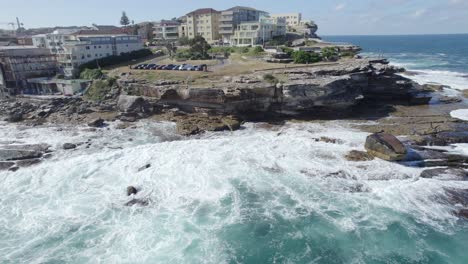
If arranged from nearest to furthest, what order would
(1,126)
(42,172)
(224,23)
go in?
(42,172) → (1,126) → (224,23)

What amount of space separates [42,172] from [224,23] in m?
84.1

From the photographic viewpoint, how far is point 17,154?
35875mm

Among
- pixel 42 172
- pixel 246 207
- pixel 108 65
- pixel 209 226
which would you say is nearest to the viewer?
pixel 209 226

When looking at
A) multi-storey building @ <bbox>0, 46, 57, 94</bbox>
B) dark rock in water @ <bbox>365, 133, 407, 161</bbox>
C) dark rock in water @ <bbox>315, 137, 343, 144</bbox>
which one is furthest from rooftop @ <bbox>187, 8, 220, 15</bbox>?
dark rock in water @ <bbox>365, 133, 407, 161</bbox>

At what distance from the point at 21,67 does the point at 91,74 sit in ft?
48.0

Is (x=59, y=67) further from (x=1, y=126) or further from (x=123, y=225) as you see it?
(x=123, y=225)

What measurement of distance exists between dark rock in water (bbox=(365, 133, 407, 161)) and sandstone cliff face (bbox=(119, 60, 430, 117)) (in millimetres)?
13406

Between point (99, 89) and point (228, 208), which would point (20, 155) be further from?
point (228, 208)

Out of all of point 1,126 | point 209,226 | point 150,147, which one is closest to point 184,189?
point 209,226

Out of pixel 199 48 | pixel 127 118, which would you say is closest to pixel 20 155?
pixel 127 118

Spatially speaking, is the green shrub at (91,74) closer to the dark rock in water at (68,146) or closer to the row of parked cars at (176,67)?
the row of parked cars at (176,67)

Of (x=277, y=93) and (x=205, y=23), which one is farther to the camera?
(x=205, y=23)

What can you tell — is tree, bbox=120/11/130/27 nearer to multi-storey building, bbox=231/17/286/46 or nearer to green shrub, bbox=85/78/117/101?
multi-storey building, bbox=231/17/286/46

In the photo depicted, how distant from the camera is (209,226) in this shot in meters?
24.1
